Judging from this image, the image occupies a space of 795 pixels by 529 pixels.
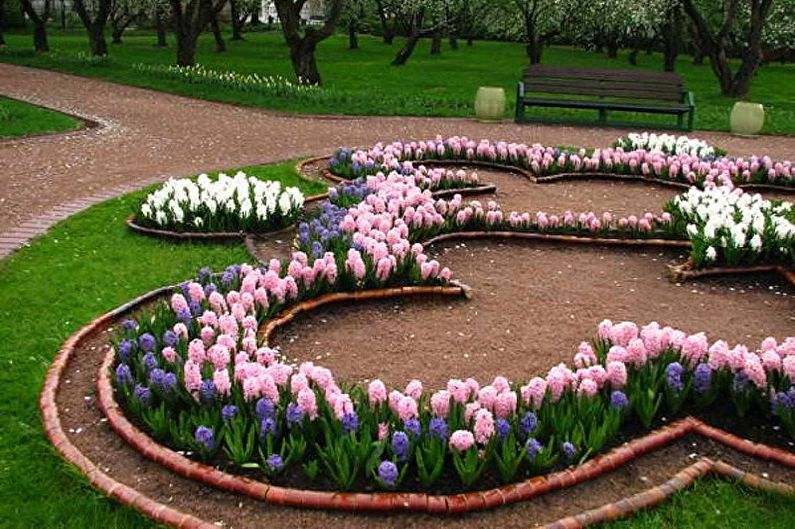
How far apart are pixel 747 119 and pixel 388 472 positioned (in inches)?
575

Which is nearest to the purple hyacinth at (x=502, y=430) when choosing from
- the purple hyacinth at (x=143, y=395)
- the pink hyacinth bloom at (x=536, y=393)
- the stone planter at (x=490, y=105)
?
the pink hyacinth bloom at (x=536, y=393)

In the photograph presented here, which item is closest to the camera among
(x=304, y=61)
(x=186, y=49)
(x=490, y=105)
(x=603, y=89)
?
(x=490, y=105)

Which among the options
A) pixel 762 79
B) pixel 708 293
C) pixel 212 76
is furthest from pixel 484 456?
pixel 762 79

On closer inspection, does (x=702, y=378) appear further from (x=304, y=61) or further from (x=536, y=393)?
(x=304, y=61)

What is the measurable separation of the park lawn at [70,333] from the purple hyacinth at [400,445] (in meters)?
1.06

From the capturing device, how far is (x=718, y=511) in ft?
12.9

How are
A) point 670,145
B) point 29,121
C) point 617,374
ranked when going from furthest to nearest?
1. point 29,121
2. point 670,145
3. point 617,374

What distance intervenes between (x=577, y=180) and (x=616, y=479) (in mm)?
7875


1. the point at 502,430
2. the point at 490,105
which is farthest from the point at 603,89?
the point at 502,430

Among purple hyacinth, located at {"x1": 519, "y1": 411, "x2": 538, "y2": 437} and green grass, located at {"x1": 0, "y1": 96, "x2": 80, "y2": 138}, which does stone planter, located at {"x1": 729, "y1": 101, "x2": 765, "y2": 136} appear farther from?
purple hyacinth, located at {"x1": 519, "y1": 411, "x2": 538, "y2": 437}

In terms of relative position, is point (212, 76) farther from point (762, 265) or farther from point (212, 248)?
point (762, 265)

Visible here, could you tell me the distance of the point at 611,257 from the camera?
8.27 metres

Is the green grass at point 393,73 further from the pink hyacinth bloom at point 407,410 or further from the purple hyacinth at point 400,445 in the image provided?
the purple hyacinth at point 400,445

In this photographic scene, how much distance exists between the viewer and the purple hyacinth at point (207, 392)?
437 centimetres
